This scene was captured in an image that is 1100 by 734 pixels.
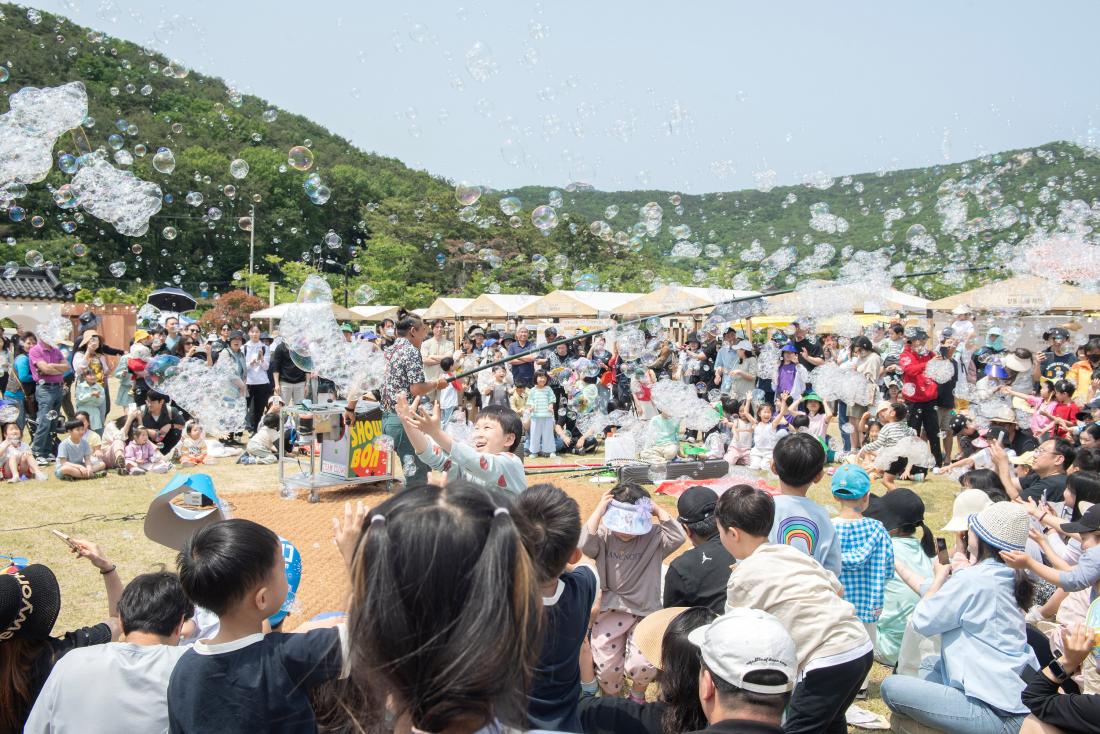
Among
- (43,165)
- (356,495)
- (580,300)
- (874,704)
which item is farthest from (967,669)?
(580,300)

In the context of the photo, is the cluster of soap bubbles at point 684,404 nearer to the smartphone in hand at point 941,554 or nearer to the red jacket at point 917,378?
the red jacket at point 917,378

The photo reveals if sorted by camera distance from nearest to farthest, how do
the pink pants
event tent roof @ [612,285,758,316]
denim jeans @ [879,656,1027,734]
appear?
denim jeans @ [879,656,1027,734], the pink pants, event tent roof @ [612,285,758,316]

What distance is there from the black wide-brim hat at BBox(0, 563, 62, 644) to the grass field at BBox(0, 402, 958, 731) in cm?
236

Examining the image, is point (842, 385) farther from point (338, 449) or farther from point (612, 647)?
point (612, 647)

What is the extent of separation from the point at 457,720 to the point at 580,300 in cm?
1740

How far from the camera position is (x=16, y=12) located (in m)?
33.5

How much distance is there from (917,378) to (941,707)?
25.5 feet

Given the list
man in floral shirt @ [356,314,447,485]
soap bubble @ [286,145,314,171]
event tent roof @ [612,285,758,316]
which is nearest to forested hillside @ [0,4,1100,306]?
soap bubble @ [286,145,314,171]

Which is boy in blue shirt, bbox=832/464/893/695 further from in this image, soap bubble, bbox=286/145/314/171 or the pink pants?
soap bubble, bbox=286/145/314/171

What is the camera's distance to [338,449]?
8.67 m

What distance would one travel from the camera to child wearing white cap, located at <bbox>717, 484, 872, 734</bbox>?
95.0 inches

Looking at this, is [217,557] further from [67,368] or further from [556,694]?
[67,368]

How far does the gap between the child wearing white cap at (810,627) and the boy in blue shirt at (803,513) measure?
871mm

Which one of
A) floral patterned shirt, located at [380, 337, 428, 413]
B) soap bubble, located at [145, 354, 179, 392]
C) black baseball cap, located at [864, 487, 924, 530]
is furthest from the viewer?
soap bubble, located at [145, 354, 179, 392]
